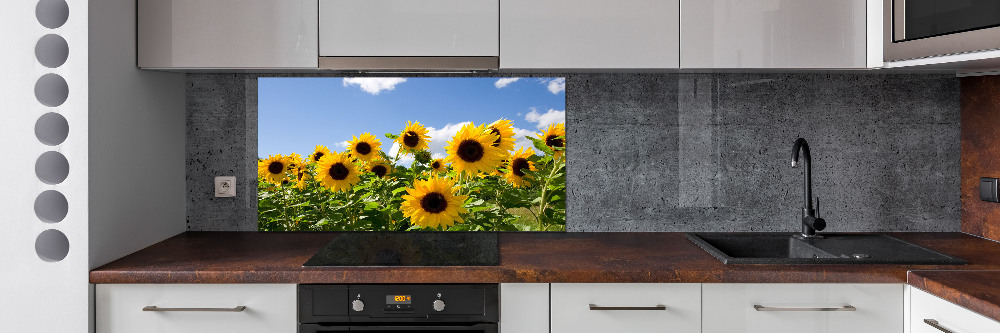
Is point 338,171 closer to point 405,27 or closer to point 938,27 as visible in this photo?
point 405,27

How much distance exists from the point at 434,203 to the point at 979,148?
1.87m

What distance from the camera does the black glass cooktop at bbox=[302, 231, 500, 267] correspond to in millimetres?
1697

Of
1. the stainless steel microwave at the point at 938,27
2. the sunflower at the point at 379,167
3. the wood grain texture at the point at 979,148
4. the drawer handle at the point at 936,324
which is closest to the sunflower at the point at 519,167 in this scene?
the sunflower at the point at 379,167

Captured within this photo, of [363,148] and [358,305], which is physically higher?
[363,148]

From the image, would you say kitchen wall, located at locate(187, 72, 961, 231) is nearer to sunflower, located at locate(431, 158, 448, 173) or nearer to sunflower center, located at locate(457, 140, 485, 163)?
sunflower center, located at locate(457, 140, 485, 163)

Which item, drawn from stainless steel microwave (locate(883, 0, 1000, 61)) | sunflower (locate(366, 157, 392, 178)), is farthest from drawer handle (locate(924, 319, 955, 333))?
sunflower (locate(366, 157, 392, 178))

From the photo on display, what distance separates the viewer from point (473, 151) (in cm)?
227

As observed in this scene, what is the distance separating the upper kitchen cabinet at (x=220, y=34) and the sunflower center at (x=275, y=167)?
513 millimetres

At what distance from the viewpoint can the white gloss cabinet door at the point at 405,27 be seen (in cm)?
189

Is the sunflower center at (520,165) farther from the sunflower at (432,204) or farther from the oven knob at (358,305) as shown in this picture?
the oven knob at (358,305)

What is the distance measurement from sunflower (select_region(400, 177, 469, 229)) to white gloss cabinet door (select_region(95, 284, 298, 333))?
720 millimetres

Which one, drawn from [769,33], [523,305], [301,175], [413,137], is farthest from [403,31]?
[769,33]
